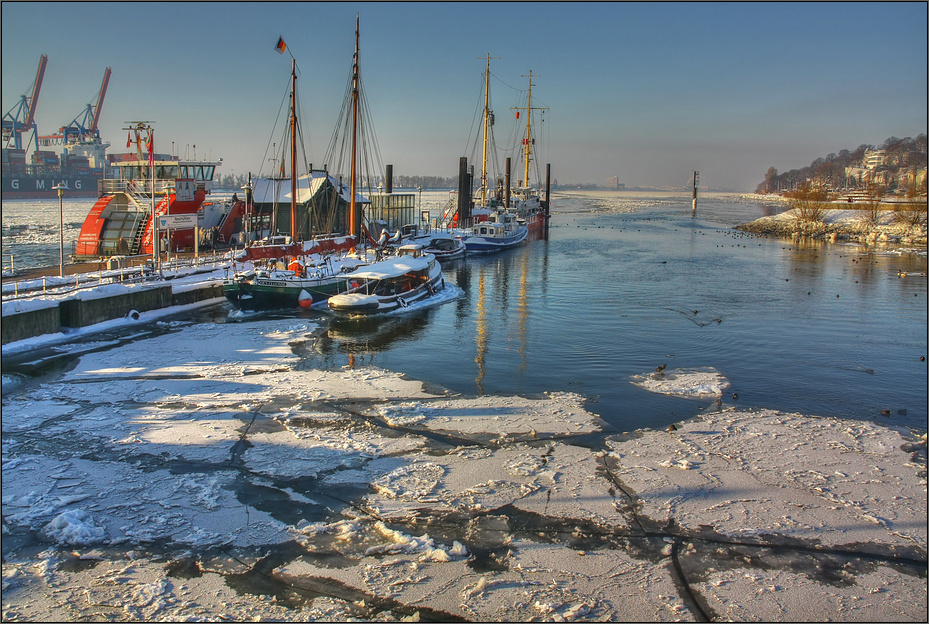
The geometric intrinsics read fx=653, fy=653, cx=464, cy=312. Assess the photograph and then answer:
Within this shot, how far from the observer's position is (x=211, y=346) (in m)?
22.5

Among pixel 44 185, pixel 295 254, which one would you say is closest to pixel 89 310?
pixel 295 254

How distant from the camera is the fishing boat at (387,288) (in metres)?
28.7

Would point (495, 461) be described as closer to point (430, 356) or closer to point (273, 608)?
point (273, 608)

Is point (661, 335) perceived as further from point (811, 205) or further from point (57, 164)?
point (57, 164)

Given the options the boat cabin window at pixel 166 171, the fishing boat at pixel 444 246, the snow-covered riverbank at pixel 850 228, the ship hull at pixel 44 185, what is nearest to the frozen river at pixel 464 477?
the boat cabin window at pixel 166 171

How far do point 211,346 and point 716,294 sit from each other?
26588mm

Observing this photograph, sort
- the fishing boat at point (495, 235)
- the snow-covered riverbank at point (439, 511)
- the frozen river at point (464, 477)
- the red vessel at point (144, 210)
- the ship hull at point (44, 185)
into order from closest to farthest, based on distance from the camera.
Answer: the snow-covered riverbank at point (439, 511), the frozen river at point (464, 477), the red vessel at point (144, 210), the fishing boat at point (495, 235), the ship hull at point (44, 185)

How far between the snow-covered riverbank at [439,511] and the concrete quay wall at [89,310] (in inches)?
243

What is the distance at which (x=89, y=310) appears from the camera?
81.1 feet

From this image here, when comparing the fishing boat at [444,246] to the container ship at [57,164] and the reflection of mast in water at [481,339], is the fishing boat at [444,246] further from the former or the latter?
the container ship at [57,164]

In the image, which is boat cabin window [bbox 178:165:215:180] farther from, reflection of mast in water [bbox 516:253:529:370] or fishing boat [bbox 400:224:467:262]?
reflection of mast in water [bbox 516:253:529:370]

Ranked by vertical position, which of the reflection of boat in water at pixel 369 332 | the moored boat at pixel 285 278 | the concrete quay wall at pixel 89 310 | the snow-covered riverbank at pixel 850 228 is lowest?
the reflection of boat in water at pixel 369 332

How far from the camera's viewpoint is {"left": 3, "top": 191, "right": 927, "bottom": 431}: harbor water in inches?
711

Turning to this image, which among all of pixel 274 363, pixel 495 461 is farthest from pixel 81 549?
pixel 274 363
